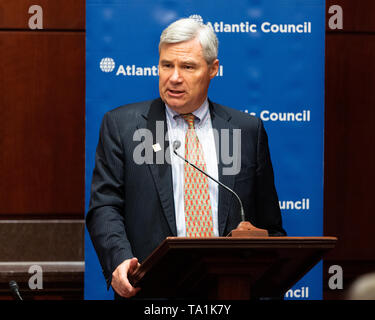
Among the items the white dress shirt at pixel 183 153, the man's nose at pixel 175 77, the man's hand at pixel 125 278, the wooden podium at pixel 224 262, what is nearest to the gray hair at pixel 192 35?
the man's nose at pixel 175 77

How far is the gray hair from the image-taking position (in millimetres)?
3381

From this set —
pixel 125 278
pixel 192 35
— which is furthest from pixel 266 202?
pixel 125 278

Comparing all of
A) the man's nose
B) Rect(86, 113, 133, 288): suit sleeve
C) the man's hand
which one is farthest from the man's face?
the man's hand

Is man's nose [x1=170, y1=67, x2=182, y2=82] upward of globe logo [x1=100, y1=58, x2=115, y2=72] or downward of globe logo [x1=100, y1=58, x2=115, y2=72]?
downward

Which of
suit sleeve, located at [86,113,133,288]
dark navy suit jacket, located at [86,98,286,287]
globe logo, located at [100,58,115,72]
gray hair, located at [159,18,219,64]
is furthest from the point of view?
globe logo, located at [100,58,115,72]

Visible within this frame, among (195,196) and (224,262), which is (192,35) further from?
(224,262)

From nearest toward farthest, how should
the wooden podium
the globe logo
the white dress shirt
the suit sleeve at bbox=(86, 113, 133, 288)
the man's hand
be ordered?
the wooden podium → the man's hand → the suit sleeve at bbox=(86, 113, 133, 288) → the white dress shirt → the globe logo

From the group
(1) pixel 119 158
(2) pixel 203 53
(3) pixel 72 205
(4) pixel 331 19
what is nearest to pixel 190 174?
(1) pixel 119 158

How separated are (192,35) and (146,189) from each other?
836mm

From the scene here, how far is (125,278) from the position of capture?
2598 millimetres

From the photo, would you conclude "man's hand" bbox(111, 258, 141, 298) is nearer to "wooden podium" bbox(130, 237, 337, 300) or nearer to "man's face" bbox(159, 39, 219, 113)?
"wooden podium" bbox(130, 237, 337, 300)

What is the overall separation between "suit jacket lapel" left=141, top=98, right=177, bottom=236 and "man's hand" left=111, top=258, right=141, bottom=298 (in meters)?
0.51

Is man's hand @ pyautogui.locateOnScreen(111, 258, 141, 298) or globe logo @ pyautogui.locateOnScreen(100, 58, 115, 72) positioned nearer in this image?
man's hand @ pyautogui.locateOnScreen(111, 258, 141, 298)

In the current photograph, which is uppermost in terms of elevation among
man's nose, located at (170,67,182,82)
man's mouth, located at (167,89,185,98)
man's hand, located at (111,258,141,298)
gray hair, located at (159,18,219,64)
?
gray hair, located at (159,18,219,64)
